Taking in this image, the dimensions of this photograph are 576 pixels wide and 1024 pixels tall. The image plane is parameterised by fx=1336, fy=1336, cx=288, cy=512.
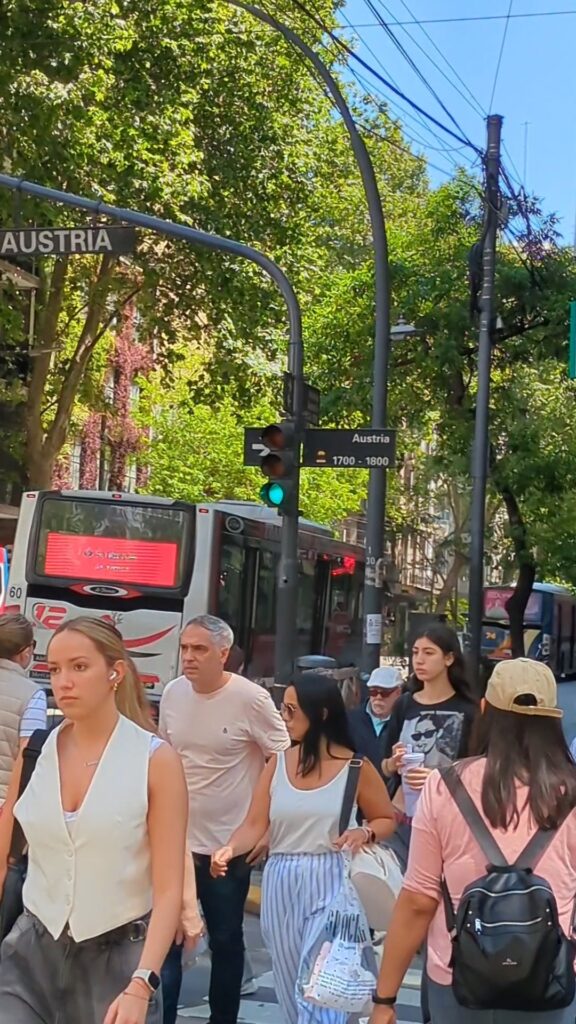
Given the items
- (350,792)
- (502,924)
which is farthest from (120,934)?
(350,792)

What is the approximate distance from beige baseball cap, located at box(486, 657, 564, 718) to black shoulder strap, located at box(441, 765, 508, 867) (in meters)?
0.20

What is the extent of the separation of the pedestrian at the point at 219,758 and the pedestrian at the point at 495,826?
7.34ft

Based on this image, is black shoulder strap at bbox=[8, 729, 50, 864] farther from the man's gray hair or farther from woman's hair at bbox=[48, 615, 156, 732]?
the man's gray hair

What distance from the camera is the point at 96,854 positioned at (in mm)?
3229

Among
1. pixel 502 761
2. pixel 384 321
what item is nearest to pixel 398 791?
pixel 502 761

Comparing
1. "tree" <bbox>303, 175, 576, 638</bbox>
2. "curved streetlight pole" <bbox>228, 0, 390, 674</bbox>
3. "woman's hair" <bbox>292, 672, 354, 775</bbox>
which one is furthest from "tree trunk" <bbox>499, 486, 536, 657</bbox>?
"woman's hair" <bbox>292, 672, 354, 775</bbox>

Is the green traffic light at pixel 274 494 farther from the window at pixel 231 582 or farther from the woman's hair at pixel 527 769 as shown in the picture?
the woman's hair at pixel 527 769

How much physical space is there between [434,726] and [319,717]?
1271mm

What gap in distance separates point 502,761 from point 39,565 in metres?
14.0

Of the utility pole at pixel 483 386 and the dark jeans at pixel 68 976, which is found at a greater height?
the utility pole at pixel 483 386

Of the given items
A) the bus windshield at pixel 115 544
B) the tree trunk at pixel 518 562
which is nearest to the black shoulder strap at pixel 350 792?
the bus windshield at pixel 115 544

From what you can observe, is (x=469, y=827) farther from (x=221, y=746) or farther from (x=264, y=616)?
(x=264, y=616)

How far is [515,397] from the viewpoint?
22.3m

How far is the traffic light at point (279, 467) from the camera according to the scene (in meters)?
11.7
